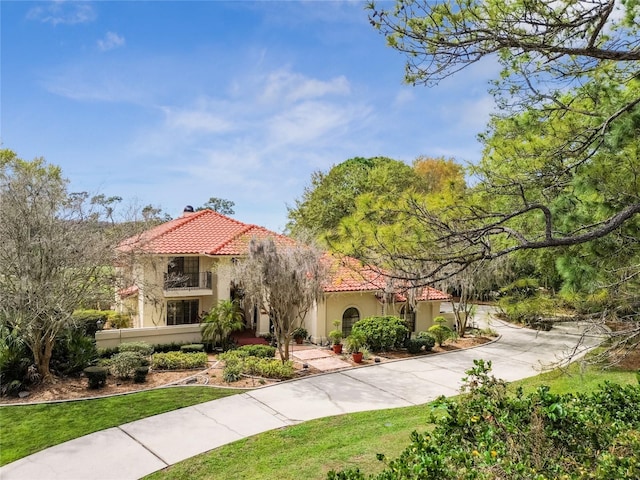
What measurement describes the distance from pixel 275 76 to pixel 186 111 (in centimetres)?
372

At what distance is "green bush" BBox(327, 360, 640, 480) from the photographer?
11.3 ft

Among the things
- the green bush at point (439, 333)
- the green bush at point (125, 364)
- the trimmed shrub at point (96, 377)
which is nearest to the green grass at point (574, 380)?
the green bush at point (439, 333)

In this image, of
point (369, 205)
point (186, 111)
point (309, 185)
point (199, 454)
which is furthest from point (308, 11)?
point (309, 185)

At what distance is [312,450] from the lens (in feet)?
26.0

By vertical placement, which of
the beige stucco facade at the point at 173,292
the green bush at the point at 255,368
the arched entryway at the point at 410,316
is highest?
the beige stucco facade at the point at 173,292

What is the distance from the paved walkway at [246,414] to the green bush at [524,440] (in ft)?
4.02

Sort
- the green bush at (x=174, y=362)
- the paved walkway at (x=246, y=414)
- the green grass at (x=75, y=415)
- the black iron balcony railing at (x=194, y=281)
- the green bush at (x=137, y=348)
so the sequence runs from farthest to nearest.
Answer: the black iron balcony railing at (x=194, y=281) → the green bush at (x=137, y=348) → the green bush at (x=174, y=362) → the green grass at (x=75, y=415) → the paved walkway at (x=246, y=414)

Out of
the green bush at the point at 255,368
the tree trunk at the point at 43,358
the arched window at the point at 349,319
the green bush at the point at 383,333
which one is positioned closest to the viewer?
the tree trunk at the point at 43,358

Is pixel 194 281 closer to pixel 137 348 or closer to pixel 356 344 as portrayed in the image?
pixel 137 348

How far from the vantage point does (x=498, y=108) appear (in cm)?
776

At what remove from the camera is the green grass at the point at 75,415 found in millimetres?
8547

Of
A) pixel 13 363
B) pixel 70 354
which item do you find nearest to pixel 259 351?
pixel 70 354

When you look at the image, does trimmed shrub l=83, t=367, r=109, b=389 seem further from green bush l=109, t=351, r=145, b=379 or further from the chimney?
the chimney

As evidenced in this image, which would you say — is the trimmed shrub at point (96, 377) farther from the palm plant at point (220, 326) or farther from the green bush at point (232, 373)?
the palm plant at point (220, 326)
